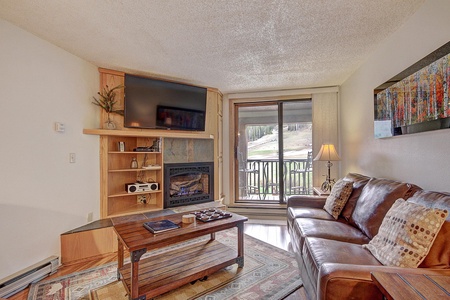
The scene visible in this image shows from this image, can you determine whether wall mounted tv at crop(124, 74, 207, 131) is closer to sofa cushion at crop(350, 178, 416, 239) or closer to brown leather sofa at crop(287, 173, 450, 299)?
brown leather sofa at crop(287, 173, 450, 299)

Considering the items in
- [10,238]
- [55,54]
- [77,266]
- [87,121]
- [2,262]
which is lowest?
[77,266]

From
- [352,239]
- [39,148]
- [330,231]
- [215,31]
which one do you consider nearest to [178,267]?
[330,231]

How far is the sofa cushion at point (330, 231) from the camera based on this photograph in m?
1.78

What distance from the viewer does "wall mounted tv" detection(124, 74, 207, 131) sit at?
3.04 metres

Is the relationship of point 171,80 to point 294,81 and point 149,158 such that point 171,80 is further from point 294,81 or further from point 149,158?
point 294,81

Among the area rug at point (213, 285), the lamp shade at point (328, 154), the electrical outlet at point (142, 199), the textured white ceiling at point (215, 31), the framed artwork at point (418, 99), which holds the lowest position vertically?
the area rug at point (213, 285)

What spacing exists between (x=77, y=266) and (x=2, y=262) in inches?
24.2

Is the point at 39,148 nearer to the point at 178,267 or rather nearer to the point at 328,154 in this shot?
the point at 178,267

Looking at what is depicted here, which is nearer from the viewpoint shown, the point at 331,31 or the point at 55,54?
the point at 331,31

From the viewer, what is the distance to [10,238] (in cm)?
186

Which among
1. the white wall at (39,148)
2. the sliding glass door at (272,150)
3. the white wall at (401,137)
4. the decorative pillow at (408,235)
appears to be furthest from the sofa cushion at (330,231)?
the white wall at (39,148)

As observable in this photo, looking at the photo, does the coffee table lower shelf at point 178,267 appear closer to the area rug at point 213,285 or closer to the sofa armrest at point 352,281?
the area rug at point 213,285

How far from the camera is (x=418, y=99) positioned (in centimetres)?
175

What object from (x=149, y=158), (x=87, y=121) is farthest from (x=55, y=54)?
(x=149, y=158)
